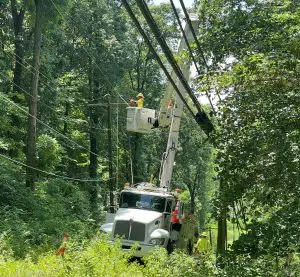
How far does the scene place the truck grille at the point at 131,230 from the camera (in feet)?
52.6

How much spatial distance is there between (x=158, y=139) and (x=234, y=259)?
3389cm

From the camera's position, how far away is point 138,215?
16.6 metres

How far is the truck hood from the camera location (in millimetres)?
16266

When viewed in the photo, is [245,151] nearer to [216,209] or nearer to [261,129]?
[261,129]

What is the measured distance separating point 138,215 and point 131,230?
2.14 ft

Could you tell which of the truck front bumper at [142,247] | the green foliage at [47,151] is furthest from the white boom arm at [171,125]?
the green foliage at [47,151]

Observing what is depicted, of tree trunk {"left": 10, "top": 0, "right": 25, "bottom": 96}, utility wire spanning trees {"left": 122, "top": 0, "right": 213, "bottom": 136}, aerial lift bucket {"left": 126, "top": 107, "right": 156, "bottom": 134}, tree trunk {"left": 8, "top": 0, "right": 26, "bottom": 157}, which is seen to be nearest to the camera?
utility wire spanning trees {"left": 122, "top": 0, "right": 213, "bottom": 136}

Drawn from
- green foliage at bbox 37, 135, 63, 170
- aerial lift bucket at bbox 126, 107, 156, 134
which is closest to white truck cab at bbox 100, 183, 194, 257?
aerial lift bucket at bbox 126, 107, 156, 134

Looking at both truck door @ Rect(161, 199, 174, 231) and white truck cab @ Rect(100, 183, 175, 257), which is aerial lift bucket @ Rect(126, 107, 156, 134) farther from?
truck door @ Rect(161, 199, 174, 231)

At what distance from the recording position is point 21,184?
2359 cm

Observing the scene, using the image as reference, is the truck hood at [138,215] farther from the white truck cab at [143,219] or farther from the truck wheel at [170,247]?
the truck wheel at [170,247]

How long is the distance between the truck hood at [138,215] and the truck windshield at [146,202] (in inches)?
11.9

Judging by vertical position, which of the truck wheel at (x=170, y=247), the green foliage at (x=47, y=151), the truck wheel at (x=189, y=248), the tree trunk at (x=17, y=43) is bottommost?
the truck wheel at (x=189, y=248)

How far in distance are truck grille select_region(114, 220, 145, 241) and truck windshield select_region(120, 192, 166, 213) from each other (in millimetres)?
1361
